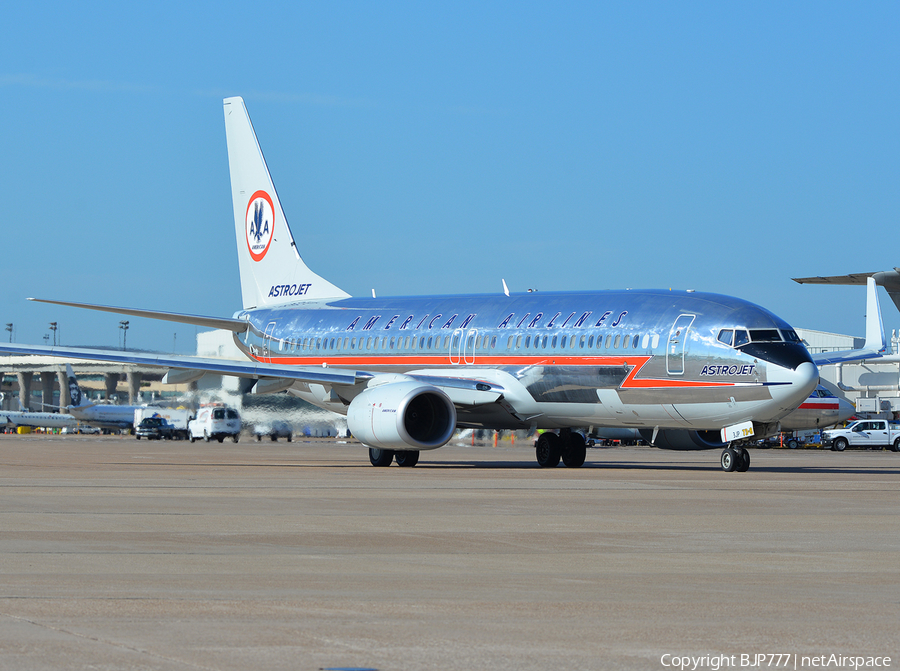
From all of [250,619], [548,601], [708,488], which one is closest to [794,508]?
[708,488]

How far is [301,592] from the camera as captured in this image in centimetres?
889

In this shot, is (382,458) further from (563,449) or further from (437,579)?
(437,579)

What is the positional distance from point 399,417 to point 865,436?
37.6 meters

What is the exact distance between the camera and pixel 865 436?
5850 centimetres

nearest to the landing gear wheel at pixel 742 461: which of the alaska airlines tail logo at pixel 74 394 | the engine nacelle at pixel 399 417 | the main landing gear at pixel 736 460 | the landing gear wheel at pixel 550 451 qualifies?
the main landing gear at pixel 736 460

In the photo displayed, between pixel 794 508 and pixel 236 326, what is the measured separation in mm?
23213

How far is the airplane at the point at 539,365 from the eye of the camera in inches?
1006

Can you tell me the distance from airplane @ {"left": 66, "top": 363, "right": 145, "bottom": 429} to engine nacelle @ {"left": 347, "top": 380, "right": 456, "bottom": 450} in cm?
6573

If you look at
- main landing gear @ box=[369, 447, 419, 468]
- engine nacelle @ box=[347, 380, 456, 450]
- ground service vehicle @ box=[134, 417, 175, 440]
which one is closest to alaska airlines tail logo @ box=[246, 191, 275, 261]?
main landing gear @ box=[369, 447, 419, 468]

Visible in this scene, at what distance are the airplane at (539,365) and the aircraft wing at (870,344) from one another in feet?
1.20

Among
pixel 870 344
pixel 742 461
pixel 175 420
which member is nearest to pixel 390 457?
pixel 742 461

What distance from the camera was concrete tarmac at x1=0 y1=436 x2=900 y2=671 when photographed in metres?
6.81

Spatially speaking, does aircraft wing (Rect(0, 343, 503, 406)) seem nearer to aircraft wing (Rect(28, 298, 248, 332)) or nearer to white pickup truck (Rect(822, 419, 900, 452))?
aircraft wing (Rect(28, 298, 248, 332))

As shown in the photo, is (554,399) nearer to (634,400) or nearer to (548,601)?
(634,400)
